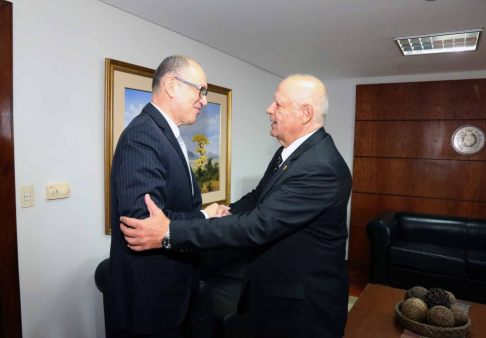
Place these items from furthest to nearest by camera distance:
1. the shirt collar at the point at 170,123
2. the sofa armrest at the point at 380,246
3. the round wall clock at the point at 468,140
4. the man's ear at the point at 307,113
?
→ 1. the round wall clock at the point at 468,140
2. the sofa armrest at the point at 380,246
3. the man's ear at the point at 307,113
4. the shirt collar at the point at 170,123

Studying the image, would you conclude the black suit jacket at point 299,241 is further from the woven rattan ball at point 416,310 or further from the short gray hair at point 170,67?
the woven rattan ball at point 416,310

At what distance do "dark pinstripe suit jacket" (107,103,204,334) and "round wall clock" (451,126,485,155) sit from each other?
424cm

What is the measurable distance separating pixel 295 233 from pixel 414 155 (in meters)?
3.87

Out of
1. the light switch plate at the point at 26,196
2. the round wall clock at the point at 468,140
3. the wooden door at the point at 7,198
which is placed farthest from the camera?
the round wall clock at the point at 468,140

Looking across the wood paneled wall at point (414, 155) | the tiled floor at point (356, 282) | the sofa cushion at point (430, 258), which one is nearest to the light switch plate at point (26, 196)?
the tiled floor at point (356, 282)

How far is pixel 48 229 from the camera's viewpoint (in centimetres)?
216

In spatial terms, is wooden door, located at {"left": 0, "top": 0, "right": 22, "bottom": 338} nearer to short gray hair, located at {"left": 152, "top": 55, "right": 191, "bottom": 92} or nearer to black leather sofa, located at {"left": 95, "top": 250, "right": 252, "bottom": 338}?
black leather sofa, located at {"left": 95, "top": 250, "right": 252, "bottom": 338}

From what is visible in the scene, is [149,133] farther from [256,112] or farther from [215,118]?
[256,112]

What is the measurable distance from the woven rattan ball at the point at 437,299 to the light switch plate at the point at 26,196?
250 centimetres

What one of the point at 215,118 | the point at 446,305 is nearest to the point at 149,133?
the point at 446,305

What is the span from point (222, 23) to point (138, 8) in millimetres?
646

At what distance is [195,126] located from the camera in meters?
3.35

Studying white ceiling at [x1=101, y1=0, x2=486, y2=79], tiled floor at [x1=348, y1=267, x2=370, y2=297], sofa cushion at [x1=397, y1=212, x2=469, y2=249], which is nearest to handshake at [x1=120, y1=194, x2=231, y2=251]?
white ceiling at [x1=101, y1=0, x2=486, y2=79]

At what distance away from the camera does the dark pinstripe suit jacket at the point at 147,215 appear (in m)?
1.29
